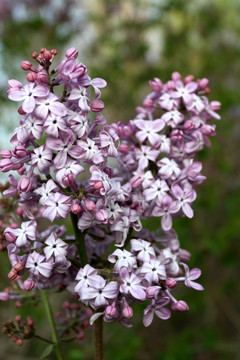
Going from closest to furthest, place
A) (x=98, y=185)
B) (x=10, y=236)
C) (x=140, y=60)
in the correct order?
(x=98, y=185) → (x=10, y=236) → (x=140, y=60)

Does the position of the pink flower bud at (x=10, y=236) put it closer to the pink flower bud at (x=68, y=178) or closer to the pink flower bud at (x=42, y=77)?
the pink flower bud at (x=68, y=178)

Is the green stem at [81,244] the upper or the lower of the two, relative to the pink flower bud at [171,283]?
upper

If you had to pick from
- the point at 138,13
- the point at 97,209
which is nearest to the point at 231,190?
the point at 138,13

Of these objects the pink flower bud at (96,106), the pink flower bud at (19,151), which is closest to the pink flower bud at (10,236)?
the pink flower bud at (19,151)

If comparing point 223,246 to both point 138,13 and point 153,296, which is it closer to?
point 153,296

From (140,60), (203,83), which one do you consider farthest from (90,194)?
(140,60)

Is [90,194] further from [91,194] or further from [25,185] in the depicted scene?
[25,185]

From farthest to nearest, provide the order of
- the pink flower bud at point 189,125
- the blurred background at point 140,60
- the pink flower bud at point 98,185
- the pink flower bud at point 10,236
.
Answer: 1. the blurred background at point 140,60
2. the pink flower bud at point 189,125
3. the pink flower bud at point 10,236
4. the pink flower bud at point 98,185

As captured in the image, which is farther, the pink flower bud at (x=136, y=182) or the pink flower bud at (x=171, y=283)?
the pink flower bud at (x=136, y=182)
